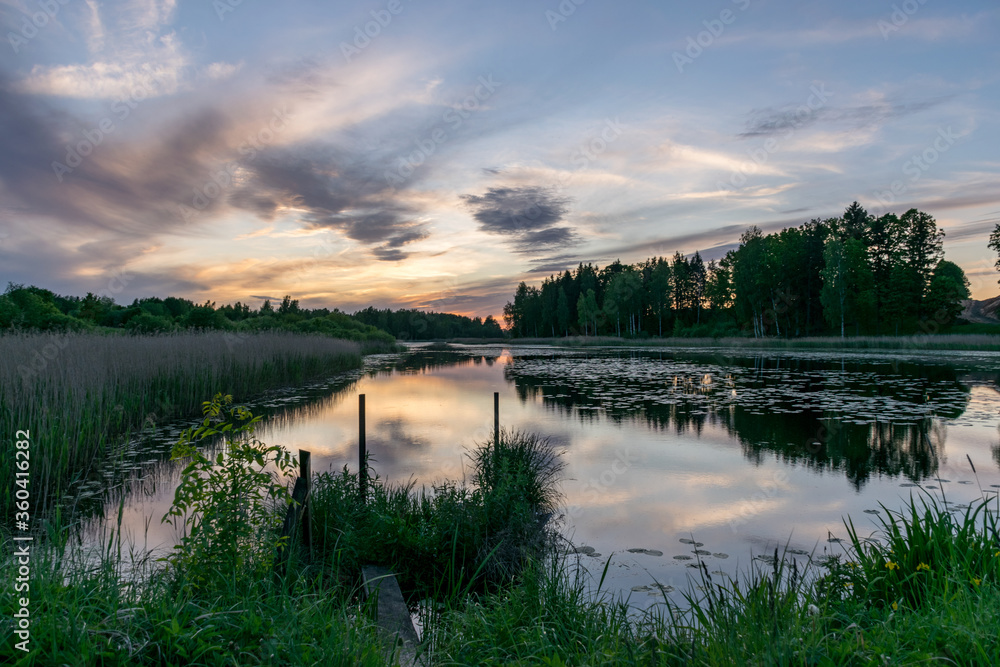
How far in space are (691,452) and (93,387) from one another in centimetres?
1025

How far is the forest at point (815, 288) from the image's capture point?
49844 mm

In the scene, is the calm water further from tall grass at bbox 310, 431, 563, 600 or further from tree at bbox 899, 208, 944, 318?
tree at bbox 899, 208, 944, 318

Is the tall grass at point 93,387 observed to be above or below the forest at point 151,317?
below

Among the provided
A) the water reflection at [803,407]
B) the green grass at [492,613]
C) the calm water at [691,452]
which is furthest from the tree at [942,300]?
the green grass at [492,613]

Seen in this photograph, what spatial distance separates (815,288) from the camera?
59250 mm

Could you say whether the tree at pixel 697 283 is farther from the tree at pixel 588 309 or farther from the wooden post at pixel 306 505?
the wooden post at pixel 306 505

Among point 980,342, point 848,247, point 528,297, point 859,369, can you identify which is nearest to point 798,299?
point 848,247

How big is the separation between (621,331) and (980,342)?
54370 mm

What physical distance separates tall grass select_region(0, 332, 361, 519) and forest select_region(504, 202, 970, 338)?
51.6 metres

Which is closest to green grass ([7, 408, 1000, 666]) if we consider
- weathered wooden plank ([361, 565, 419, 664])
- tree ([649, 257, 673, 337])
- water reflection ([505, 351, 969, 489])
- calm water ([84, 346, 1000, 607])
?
weathered wooden plank ([361, 565, 419, 664])

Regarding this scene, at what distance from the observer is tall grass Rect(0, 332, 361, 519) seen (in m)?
6.18

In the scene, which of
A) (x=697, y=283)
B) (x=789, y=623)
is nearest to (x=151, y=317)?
(x=789, y=623)

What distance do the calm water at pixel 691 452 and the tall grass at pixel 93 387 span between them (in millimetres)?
796

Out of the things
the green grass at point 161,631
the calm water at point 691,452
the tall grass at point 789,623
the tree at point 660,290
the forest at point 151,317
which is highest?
the tree at point 660,290
